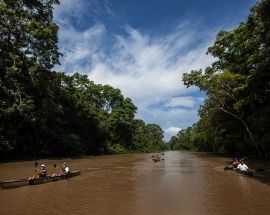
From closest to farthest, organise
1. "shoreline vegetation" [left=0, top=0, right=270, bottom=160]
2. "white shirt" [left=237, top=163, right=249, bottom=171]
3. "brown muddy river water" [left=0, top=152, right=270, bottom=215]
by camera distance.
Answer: "brown muddy river water" [left=0, top=152, right=270, bottom=215] < "white shirt" [left=237, top=163, right=249, bottom=171] < "shoreline vegetation" [left=0, top=0, right=270, bottom=160]

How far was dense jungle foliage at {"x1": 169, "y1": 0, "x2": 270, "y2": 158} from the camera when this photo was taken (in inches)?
1423

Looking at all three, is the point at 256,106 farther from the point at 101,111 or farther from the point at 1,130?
the point at 101,111

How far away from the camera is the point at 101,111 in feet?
267

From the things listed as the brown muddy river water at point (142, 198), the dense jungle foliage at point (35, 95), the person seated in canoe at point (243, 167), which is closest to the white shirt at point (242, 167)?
the person seated in canoe at point (243, 167)

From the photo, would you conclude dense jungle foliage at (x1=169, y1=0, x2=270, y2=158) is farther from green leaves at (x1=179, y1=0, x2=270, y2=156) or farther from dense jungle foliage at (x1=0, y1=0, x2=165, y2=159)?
dense jungle foliage at (x1=0, y1=0, x2=165, y2=159)

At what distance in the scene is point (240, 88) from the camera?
38750 millimetres

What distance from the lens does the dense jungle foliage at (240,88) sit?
36156mm

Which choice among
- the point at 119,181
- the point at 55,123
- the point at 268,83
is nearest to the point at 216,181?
the point at 119,181

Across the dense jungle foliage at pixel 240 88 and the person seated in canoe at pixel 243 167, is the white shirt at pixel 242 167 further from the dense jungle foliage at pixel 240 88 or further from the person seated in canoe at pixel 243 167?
the dense jungle foliage at pixel 240 88

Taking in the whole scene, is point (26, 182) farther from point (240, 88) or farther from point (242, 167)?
point (240, 88)

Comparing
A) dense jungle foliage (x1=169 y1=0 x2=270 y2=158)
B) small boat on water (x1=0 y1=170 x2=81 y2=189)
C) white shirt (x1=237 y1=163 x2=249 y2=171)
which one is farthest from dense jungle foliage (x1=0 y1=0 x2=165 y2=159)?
white shirt (x1=237 y1=163 x2=249 y2=171)

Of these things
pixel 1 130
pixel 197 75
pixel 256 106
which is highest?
pixel 197 75

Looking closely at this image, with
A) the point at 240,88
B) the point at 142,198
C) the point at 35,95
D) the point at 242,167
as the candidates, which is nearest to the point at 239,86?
the point at 240,88

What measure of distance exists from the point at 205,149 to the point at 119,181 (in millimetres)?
81786
